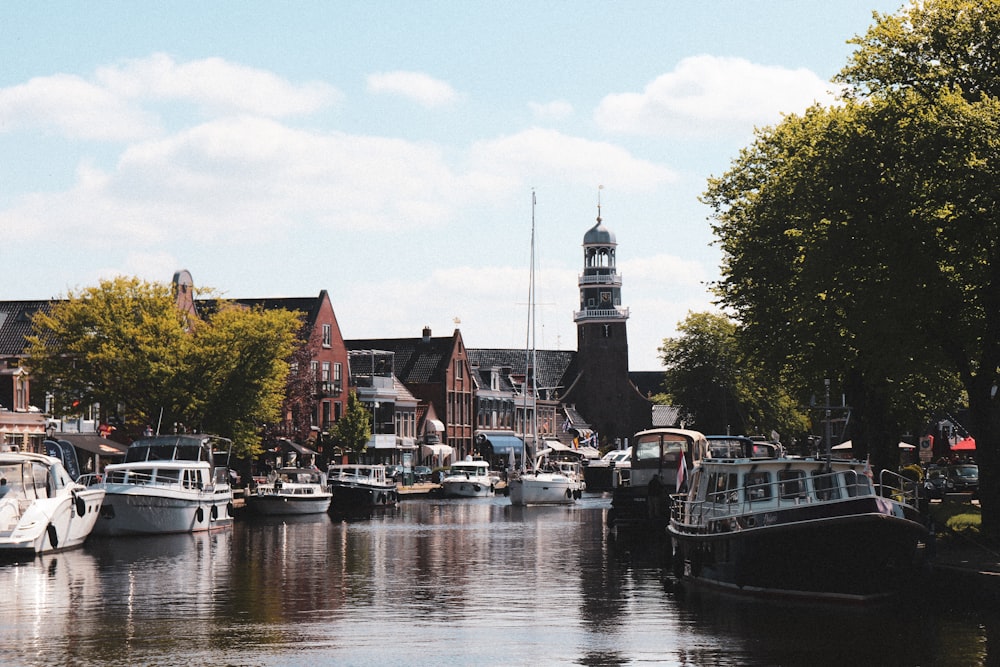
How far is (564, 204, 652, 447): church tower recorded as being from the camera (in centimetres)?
16500

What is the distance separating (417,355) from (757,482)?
101m

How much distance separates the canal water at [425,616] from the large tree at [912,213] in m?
8.58

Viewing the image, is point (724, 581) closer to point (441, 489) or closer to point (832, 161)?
point (832, 161)

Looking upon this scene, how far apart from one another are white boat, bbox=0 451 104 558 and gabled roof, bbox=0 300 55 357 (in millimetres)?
36202

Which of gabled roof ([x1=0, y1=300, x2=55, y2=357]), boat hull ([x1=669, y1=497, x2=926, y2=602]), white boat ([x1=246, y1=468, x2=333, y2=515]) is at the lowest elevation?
boat hull ([x1=669, y1=497, x2=926, y2=602])

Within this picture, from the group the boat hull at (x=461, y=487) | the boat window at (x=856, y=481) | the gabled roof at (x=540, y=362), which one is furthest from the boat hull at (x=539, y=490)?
the gabled roof at (x=540, y=362)

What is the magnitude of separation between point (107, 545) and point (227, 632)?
24.5 meters

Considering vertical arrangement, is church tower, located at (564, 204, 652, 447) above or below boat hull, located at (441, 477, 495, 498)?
above

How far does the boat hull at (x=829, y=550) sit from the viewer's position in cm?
2902

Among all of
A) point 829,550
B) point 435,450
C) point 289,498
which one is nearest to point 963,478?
point 289,498

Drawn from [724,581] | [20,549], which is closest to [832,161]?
[724,581]

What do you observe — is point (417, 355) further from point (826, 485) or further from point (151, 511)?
point (826, 485)

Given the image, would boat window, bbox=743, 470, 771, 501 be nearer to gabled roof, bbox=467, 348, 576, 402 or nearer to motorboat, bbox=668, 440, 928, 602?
motorboat, bbox=668, 440, 928, 602

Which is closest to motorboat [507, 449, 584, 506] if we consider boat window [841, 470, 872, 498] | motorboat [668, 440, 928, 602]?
motorboat [668, 440, 928, 602]
